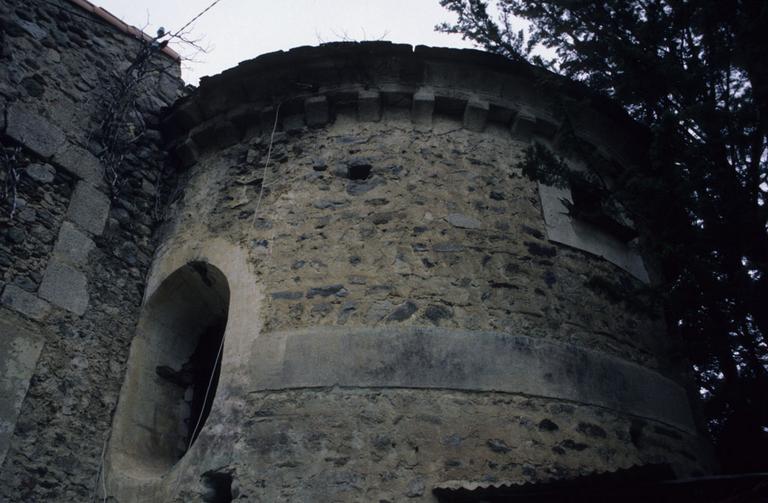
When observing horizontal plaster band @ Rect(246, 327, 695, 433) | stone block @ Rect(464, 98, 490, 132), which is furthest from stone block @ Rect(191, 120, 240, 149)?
horizontal plaster band @ Rect(246, 327, 695, 433)

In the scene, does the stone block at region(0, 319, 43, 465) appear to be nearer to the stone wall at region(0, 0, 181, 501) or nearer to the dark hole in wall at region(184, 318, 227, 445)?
the stone wall at region(0, 0, 181, 501)

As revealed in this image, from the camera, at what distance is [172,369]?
5.65 meters

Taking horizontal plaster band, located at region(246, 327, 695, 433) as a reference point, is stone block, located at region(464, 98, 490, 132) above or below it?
above

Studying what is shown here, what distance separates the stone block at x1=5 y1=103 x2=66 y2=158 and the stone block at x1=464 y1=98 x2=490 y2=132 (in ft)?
11.0

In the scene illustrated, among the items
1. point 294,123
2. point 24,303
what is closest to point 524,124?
point 294,123

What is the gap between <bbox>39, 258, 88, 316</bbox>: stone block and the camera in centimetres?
509

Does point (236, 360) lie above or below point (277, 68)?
below

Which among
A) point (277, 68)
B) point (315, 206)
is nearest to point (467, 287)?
point (315, 206)

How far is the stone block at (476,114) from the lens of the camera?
5.81 meters

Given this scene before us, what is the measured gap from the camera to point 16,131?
5.34m

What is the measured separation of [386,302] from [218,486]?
64.0 inches

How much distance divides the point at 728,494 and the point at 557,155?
129 inches

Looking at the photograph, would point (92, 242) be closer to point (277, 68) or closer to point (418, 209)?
point (277, 68)

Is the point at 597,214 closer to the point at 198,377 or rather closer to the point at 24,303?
the point at 198,377
